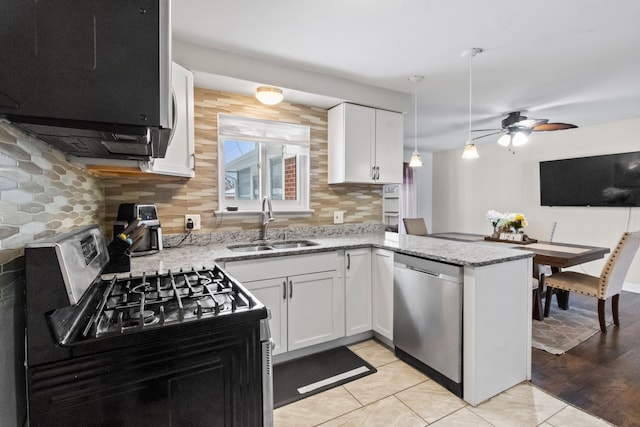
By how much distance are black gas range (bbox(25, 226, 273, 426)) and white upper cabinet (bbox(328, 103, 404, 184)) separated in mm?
2051

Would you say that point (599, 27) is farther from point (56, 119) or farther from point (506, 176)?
point (506, 176)

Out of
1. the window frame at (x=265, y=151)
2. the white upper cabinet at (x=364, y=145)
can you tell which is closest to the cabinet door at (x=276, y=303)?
the window frame at (x=265, y=151)

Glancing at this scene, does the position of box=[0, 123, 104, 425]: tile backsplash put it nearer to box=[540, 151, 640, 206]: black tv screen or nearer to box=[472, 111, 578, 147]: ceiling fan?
box=[472, 111, 578, 147]: ceiling fan

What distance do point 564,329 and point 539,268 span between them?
0.59 metres

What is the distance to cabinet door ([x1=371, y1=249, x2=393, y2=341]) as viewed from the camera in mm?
2338

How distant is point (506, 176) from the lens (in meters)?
5.50

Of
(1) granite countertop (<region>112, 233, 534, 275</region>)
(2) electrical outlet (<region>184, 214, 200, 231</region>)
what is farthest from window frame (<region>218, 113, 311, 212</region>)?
(1) granite countertop (<region>112, 233, 534, 275</region>)

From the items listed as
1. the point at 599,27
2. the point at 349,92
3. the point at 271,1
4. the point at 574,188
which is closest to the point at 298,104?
the point at 349,92

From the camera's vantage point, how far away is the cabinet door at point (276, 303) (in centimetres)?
Result: 209

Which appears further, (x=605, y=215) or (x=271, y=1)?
(x=605, y=215)

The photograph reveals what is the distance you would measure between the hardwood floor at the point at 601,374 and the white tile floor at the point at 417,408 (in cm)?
14

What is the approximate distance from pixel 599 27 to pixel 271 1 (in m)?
2.13

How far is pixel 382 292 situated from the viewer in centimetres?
242

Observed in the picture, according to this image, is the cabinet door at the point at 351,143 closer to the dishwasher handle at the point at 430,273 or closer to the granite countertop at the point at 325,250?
the granite countertop at the point at 325,250
